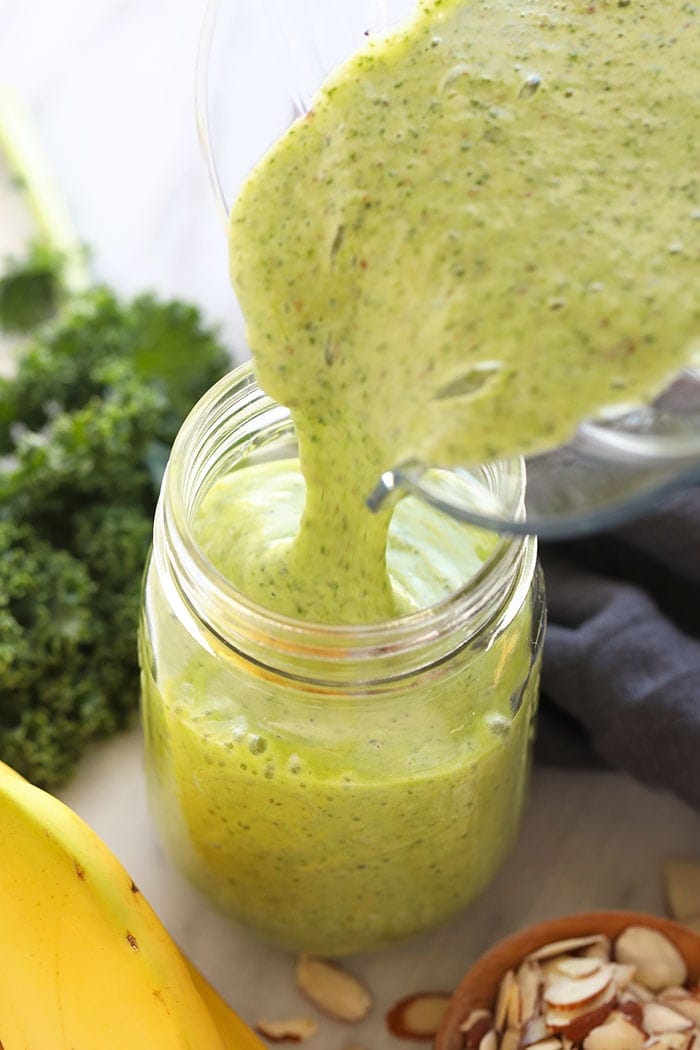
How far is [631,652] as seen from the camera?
1.24m

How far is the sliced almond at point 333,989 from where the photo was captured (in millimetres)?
1197

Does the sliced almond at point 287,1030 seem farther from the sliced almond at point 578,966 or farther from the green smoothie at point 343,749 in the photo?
the sliced almond at point 578,966

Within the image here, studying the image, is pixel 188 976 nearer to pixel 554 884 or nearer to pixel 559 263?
pixel 554 884

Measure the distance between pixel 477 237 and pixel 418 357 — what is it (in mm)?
79

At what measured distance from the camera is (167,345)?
1494mm

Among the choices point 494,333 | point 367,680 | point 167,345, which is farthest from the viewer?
point 167,345

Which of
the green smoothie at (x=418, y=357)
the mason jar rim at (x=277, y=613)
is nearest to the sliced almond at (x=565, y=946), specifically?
the green smoothie at (x=418, y=357)

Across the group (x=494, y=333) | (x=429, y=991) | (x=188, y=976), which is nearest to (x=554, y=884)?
(x=429, y=991)

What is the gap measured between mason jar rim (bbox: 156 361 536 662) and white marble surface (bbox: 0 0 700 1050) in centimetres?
39

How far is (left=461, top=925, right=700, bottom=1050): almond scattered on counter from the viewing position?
1.09 m

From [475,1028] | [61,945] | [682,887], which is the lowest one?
[682,887]

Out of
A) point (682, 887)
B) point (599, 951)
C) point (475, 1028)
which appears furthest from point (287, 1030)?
point (682, 887)

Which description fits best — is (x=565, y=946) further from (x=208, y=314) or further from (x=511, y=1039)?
(x=208, y=314)

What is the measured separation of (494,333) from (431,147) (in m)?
0.14
